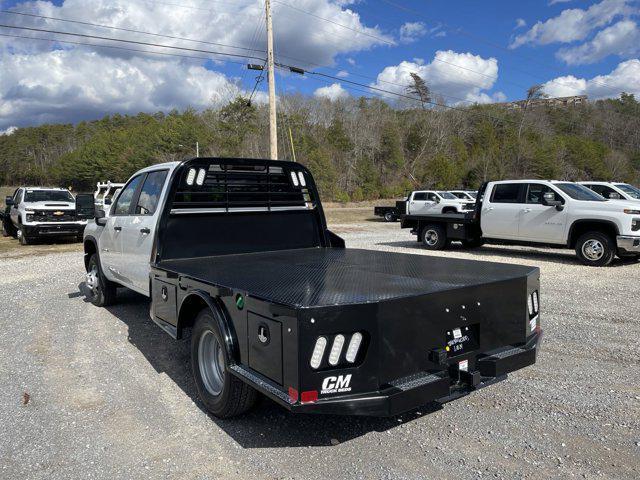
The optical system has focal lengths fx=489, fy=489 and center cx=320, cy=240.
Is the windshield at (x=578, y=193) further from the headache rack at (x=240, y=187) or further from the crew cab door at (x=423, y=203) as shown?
the crew cab door at (x=423, y=203)

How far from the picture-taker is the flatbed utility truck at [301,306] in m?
2.75

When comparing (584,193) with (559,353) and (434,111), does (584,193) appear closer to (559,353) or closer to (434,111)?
(559,353)

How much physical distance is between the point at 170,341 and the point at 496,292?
3.88m

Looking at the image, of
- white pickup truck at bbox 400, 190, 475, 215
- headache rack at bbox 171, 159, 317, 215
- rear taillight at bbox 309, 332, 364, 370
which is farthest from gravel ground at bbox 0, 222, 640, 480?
white pickup truck at bbox 400, 190, 475, 215

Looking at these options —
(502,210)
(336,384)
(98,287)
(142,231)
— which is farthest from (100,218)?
(502,210)

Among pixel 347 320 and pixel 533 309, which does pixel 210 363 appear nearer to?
pixel 347 320

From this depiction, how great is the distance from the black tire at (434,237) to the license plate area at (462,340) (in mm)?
11211

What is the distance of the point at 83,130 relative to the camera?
111125mm

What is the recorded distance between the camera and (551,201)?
11703 mm

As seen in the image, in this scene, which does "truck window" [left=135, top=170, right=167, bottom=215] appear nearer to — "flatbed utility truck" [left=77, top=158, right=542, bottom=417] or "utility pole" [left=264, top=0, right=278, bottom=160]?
"flatbed utility truck" [left=77, top=158, right=542, bottom=417]

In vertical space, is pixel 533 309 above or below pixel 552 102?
below

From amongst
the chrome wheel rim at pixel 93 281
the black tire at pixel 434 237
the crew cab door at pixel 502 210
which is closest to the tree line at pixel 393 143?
the black tire at pixel 434 237

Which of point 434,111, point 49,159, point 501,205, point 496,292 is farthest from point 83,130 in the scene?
point 496,292

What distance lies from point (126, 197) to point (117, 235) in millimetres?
560
